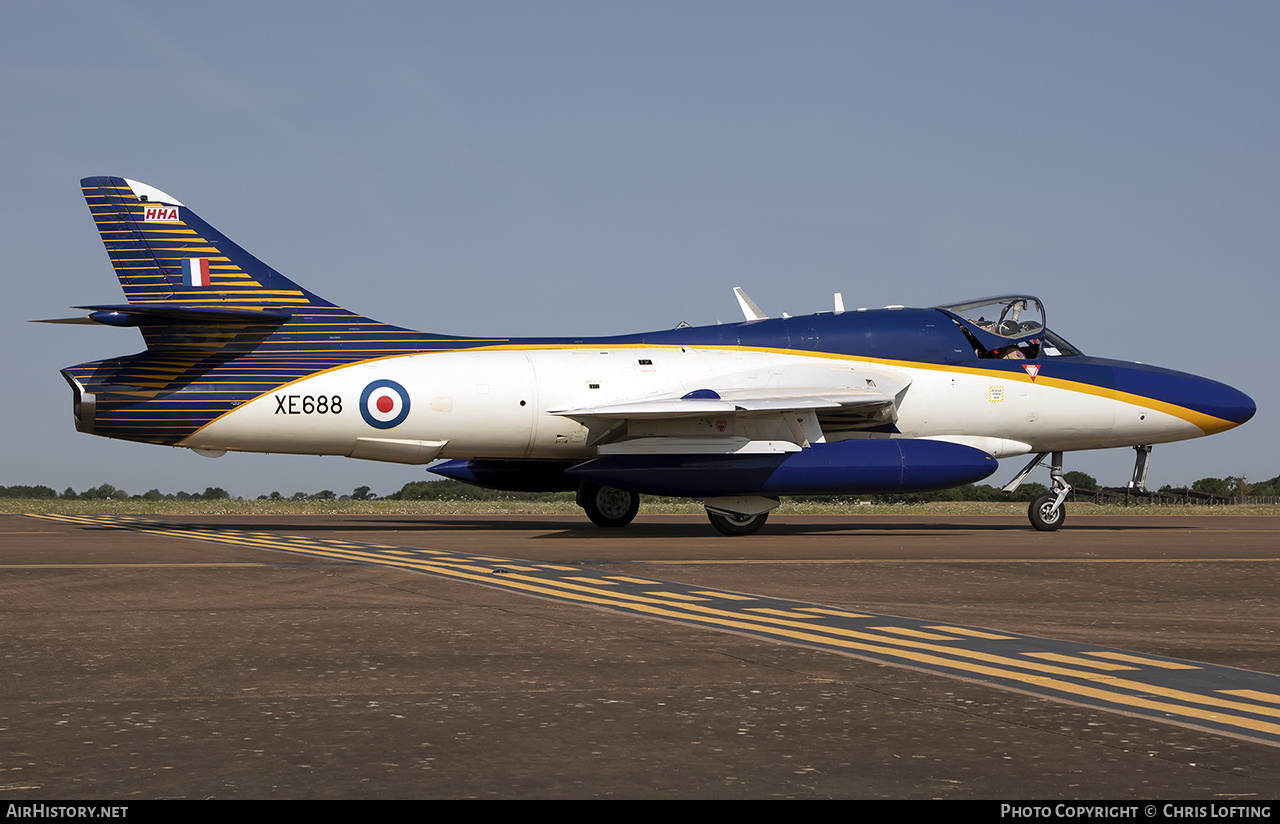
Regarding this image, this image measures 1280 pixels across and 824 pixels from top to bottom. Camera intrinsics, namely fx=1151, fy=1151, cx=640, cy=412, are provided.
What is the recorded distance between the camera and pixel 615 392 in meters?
20.8

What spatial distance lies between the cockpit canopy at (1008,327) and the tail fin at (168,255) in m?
12.4

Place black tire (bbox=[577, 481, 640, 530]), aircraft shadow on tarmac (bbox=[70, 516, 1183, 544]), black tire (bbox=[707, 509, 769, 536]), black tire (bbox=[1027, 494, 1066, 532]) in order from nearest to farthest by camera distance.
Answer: black tire (bbox=[707, 509, 769, 536])
aircraft shadow on tarmac (bbox=[70, 516, 1183, 544])
black tire (bbox=[1027, 494, 1066, 532])
black tire (bbox=[577, 481, 640, 530])

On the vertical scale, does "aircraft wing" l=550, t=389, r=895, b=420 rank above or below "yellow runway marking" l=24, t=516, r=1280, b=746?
above

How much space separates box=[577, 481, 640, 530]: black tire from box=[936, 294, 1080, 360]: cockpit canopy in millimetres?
7176

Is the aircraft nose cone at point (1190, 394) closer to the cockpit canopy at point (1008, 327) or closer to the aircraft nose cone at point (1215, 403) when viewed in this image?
the aircraft nose cone at point (1215, 403)

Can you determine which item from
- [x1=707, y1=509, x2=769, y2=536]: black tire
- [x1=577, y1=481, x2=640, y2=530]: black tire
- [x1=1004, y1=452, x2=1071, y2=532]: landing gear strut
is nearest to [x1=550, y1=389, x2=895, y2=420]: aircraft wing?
[x1=707, y1=509, x2=769, y2=536]: black tire

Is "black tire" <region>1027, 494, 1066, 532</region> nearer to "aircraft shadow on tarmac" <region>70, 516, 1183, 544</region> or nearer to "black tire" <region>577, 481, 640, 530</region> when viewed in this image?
"aircraft shadow on tarmac" <region>70, 516, 1183, 544</region>

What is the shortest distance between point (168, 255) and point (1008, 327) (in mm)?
15394

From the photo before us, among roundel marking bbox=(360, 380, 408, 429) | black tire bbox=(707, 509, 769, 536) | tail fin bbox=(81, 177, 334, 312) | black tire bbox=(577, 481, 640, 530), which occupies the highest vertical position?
tail fin bbox=(81, 177, 334, 312)

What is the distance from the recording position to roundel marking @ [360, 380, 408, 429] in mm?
19547

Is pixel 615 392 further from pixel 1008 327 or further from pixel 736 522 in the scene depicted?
pixel 1008 327

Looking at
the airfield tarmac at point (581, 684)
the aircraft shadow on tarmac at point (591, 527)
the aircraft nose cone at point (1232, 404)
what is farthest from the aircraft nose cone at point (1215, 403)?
the airfield tarmac at point (581, 684)

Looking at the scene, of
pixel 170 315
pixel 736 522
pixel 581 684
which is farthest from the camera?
pixel 736 522

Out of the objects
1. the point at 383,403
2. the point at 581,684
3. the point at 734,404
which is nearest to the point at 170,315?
the point at 383,403
